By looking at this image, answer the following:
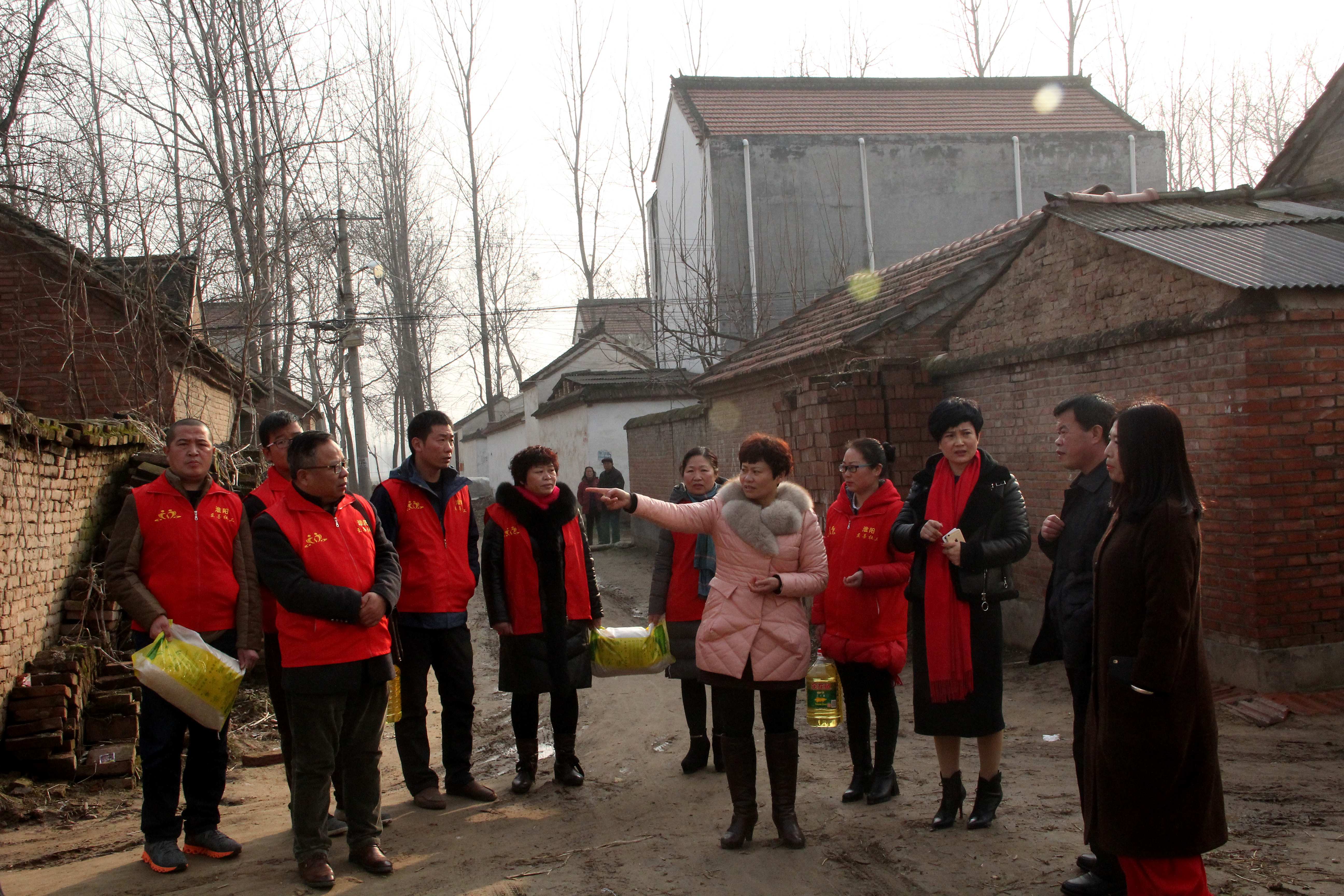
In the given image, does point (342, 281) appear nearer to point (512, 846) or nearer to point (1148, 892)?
point (512, 846)

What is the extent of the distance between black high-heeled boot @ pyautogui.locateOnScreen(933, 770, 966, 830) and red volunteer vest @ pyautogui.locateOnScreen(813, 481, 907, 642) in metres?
0.69

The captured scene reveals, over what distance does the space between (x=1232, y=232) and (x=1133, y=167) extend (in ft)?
Result: 62.4

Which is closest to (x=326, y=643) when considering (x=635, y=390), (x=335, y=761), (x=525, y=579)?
(x=335, y=761)

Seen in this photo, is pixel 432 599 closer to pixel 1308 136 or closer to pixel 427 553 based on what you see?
pixel 427 553

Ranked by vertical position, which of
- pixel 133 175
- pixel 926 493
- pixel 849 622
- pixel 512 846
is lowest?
pixel 512 846

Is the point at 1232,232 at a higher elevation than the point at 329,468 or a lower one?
higher

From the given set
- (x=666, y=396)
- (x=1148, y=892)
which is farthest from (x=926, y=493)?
(x=666, y=396)

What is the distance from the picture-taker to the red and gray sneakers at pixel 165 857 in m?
4.31

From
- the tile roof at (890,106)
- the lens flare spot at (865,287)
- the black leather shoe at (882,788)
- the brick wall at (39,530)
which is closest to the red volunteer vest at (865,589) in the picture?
the black leather shoe at (882,788)

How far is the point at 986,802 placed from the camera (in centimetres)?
439

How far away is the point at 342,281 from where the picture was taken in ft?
58.1

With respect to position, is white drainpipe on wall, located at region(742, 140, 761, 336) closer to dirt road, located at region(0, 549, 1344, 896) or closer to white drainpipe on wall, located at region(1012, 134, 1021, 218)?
white drainpipe on wall, located at region(1012, 134, 1021, 218)

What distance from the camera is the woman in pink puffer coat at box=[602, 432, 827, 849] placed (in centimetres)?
419

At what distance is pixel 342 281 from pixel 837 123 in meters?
12.9
